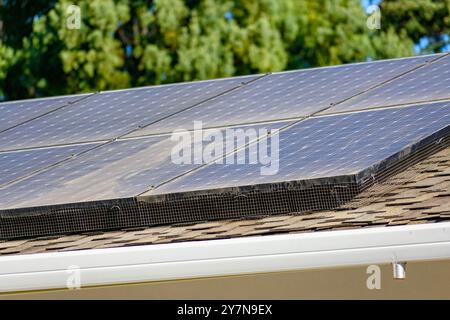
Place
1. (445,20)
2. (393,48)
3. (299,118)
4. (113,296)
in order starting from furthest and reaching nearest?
(445,20) → (393,48) → (299,118) → (113,296)

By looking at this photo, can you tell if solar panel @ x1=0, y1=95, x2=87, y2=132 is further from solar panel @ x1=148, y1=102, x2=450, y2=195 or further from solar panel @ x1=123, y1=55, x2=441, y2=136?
solar panel @ x1=148, y1=102, x2=450, y2=195

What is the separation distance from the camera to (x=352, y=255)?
7.21 metres

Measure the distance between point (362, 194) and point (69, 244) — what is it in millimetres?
1994

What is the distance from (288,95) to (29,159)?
234 cm

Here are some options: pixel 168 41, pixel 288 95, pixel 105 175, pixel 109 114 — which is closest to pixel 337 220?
pixel 105 175

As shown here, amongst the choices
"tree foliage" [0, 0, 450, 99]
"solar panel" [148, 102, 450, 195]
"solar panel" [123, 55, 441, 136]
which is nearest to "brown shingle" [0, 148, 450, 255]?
"solar panel" [148, 102, 450, 195]

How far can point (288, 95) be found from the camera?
10.8 meters

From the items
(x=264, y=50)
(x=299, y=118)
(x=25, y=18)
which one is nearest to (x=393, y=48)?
(x=264, y=50)

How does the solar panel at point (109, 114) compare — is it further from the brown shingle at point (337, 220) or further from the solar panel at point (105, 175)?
the brown shingle at point (337, 220)

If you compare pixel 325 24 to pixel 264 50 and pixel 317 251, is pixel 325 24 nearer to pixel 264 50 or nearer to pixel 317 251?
pixel 264 50

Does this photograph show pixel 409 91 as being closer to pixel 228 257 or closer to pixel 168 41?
pixel 228 257

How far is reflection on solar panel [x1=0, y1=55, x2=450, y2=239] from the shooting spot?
27.3ft

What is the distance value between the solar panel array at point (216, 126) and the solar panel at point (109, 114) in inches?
0.5

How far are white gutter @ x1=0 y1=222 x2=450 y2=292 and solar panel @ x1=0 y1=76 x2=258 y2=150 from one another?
8.54 ft
